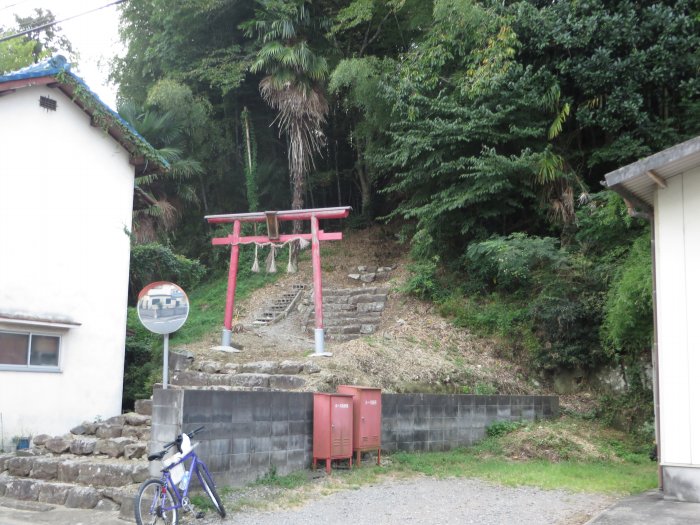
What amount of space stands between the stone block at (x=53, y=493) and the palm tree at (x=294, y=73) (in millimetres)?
13367

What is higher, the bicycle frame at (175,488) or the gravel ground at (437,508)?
the bicycle frame at (175,488)

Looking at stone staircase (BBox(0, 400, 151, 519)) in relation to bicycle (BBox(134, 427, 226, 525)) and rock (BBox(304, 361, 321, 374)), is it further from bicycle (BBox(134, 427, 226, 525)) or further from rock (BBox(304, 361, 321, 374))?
rock (BBox(304, 361, 321, 374))

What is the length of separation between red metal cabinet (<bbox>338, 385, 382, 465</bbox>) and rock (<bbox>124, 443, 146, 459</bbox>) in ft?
9.47

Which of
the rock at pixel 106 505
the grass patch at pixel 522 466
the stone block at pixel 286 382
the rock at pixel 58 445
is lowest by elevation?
the rock at pixel 106 505

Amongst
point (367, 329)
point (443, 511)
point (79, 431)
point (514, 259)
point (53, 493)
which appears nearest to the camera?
point (443, 511)

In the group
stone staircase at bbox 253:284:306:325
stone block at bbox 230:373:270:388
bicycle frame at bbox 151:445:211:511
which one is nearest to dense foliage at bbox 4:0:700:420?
stone staircase at bbox 253:284:306:325

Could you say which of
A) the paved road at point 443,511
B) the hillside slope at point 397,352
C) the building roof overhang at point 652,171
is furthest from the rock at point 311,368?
the building roof overhang at point 652,171

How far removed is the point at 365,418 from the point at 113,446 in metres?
3.49

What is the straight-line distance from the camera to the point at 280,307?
65.5ft

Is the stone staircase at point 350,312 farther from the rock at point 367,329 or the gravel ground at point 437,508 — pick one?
the gravel ground at point 437,508

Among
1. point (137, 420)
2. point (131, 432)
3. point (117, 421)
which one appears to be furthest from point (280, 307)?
point (131, 432)

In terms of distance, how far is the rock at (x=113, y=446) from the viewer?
30.6 ft

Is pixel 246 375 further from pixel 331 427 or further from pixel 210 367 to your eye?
pixel 331 427

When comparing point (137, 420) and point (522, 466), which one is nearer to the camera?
point (137, 420)
